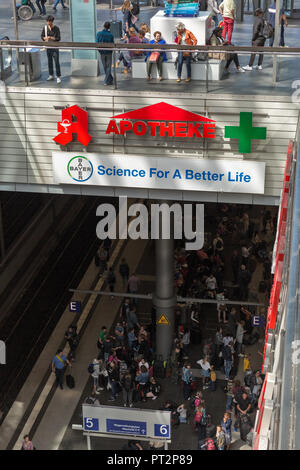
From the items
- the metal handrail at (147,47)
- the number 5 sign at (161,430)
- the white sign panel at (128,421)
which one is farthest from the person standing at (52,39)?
the number 5 sign at (161,430)

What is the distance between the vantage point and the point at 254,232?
29719 mm

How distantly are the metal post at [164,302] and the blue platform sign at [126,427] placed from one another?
6.08 m

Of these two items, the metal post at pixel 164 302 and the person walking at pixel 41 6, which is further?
the person walking at pixel 41 6

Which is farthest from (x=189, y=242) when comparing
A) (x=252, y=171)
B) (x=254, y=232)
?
(x=252, y=171)

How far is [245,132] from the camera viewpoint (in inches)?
666

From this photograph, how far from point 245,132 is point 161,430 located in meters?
6.83

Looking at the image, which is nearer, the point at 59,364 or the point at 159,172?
the point at 159,172

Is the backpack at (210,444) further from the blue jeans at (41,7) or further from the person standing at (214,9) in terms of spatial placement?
the blue jeans at (41,7)

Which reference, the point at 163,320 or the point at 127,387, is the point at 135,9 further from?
the point at 127,387

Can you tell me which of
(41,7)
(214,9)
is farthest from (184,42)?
(41,7)

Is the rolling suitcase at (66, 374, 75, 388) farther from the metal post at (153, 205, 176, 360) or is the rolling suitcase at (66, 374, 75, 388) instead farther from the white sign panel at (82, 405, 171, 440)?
the white sign panel at (82, 405, 171, 440)

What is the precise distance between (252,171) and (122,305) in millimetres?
9312

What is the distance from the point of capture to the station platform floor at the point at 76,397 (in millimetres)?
19109
